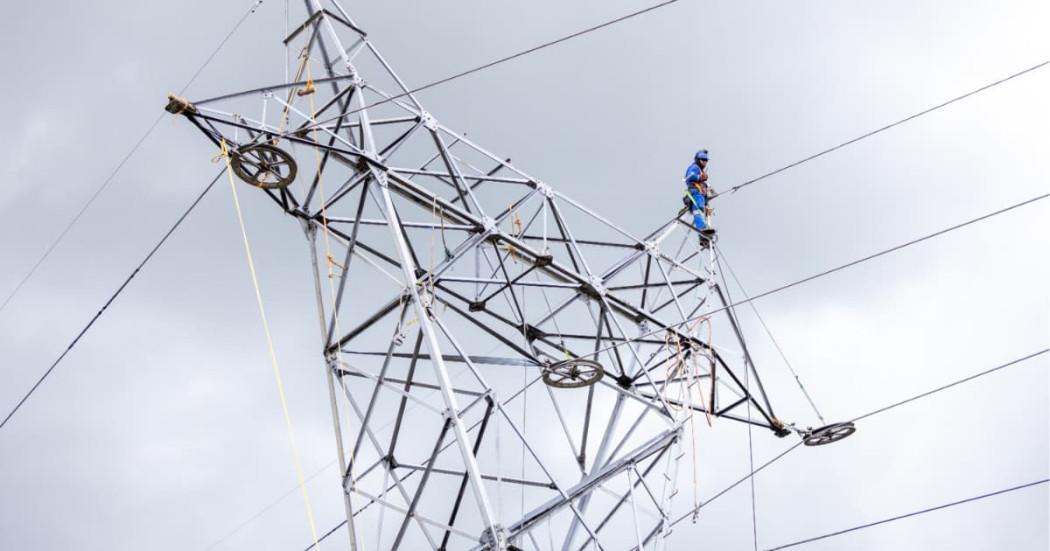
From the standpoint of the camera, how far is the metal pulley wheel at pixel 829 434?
22.2m

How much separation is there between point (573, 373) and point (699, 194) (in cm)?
596

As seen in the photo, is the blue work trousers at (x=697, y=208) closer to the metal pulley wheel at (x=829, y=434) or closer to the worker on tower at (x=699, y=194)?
the worker on tower at (x=699, y=194)

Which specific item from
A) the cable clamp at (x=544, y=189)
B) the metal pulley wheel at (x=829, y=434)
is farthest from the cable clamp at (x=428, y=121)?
the metal pulley wheel at (x=829, y=434)

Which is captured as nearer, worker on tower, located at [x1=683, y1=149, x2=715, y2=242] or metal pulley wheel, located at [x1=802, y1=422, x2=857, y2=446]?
metal pulley wheel, located at [x1=802, y1=422, x2=857, y2=446]

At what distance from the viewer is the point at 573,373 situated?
1994cm

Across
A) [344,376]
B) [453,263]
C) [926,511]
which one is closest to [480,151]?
[453,263]

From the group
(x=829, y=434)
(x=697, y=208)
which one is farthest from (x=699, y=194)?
(x=829, y=434)

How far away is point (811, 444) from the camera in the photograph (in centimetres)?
2277

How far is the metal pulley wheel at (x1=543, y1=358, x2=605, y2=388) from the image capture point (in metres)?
19.2

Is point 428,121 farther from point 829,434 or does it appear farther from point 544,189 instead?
point 829,434

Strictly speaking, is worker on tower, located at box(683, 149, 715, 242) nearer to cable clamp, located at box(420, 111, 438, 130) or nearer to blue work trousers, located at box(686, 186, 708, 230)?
blue work trousers, located at box(686, 186, 708, 230)

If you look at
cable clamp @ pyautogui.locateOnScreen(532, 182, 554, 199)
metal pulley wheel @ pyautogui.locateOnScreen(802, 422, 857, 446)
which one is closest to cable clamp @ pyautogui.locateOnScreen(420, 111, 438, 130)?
cable clamp @ pyautogui.locateOnScreen(532, 182, 554, 199)

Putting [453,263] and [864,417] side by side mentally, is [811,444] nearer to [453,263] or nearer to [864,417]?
[864,417]

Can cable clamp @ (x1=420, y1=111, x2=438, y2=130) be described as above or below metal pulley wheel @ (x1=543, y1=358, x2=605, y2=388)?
above
